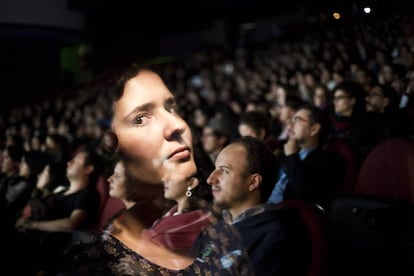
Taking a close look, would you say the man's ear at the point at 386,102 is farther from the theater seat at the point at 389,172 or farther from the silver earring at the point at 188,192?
the silver earring at the point at 188,192

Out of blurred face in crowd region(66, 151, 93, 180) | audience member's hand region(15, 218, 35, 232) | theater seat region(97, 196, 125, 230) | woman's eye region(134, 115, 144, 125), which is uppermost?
woman's eye region(134, 115, 144, 125)

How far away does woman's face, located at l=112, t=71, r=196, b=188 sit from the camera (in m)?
0.46

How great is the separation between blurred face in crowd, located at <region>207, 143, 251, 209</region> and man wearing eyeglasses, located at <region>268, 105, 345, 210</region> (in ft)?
1.47

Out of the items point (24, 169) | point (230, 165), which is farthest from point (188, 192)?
point (24, 169)

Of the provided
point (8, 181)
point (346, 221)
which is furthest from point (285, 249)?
point (8, 181)

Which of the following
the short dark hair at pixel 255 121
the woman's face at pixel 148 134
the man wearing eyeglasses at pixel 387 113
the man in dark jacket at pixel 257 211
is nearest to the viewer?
the woman's face at pixel 148 134

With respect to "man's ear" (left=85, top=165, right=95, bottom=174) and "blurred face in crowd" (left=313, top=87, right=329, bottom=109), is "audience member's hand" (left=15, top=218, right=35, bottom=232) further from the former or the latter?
"blurred face in crowd" (left=313, top=87, right=329, bottom=109)

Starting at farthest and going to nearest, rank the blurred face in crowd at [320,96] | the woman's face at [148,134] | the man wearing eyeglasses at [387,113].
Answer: the blurred face in crowd at [320,96] < the man wearing eyeglasses at [387,113] < the woman's face at [148,134]

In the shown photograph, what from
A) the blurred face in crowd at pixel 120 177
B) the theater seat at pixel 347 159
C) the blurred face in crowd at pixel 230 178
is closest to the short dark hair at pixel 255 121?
the theater seat at pixel 347 159

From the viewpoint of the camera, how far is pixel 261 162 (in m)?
0.68

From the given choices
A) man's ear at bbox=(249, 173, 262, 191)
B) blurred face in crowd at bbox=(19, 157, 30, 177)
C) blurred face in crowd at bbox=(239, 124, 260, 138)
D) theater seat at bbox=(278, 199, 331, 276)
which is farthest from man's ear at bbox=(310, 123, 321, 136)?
blurred face in crowd at bbox=(19, 157, 30, 177)

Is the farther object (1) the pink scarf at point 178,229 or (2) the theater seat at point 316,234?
(2) the theater seat at point 316,234

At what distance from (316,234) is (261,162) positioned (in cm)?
16

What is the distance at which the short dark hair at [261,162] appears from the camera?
0.65 meters
